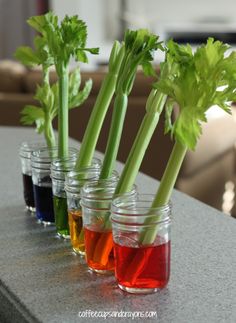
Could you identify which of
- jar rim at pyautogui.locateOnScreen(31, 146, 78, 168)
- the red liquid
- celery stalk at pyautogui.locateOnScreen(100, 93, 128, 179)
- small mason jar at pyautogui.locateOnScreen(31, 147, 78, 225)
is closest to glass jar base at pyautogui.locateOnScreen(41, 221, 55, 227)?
small mason jar at pyautogui.locateOnScreen(31, 147, 78, 225)

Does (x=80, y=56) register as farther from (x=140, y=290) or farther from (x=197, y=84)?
(x=140, y=290)

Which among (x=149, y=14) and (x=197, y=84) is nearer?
(x=197, y=84)

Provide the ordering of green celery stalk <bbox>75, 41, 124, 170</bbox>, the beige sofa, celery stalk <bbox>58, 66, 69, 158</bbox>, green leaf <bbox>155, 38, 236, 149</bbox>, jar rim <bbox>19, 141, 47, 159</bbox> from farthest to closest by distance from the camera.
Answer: the beige sofa < jar rim <bbox>19, 141, 47, 159</bbox> < celery stalk <bbox>58, 66, 69, 158</bbox> < green celery stalk <bbox>75, 41, 124, 170</bbox> < green leaf <bbox>155, 38, 236, 149</bbox>

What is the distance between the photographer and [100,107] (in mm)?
1130

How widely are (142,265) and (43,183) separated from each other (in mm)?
367

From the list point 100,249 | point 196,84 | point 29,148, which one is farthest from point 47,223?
point 196,84

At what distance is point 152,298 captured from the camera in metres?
0.94

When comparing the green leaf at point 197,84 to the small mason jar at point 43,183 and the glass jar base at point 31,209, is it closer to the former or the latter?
the small mason jar at point 43,183

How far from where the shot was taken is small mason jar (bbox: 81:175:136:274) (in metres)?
1.02

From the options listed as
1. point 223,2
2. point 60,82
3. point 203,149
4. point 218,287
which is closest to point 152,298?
point 218,287

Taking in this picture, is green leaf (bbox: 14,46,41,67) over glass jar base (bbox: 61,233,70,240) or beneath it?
over

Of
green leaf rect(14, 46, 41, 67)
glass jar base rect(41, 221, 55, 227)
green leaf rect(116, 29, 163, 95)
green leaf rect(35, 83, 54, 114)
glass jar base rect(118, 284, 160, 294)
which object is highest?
green leaf rect(116, 29, 163, 95)

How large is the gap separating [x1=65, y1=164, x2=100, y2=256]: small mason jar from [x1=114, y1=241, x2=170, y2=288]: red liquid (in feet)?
0.52

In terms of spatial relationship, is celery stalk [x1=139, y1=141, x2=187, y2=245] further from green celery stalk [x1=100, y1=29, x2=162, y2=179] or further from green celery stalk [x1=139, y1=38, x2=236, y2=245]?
green celery stalk [x1=100, y1=29, x2=162, y2=179]
